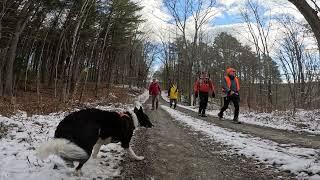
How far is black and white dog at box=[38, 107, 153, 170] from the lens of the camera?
14.0 ft

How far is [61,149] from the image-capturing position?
Answer: 425 centimetres

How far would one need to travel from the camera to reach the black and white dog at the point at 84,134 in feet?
14.0

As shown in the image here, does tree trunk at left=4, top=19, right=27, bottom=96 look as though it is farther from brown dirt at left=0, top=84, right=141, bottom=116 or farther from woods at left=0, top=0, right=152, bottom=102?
brown dirt at left=0, top=84, right=141, bottom=116

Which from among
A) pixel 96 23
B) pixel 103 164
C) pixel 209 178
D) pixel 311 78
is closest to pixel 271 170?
pixel 209 178

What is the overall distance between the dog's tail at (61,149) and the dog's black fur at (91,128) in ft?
0.26

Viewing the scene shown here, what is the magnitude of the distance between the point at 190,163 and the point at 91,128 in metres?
2.06

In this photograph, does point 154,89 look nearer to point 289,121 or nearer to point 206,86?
point 206,86

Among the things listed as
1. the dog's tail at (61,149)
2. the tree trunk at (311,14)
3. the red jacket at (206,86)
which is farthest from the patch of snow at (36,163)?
the red jacket at (206,86)

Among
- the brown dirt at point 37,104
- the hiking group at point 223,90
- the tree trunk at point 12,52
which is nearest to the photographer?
the hiking group at point 223,90

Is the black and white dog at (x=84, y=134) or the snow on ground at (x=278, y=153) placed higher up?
the black and white dog at (x=84, y=134)

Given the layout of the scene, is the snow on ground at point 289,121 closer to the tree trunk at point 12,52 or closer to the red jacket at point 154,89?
the red jacket at point 154,89

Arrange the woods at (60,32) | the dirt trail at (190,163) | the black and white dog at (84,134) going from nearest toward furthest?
the black and white dog at (84,134) < the dirt trail at (190,163) < the woods at (60,32)

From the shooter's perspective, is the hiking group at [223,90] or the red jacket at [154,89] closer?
the hiking group at [223,90]

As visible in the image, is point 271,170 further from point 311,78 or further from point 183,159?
point 311,78
